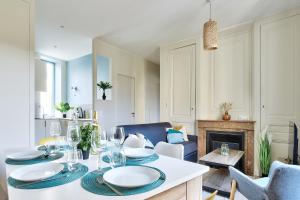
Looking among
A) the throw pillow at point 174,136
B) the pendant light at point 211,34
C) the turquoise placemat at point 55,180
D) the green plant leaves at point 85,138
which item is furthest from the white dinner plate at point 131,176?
the throw pillow at point 174,136

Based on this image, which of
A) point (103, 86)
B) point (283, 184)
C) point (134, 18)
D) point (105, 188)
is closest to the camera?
point (105, 188)

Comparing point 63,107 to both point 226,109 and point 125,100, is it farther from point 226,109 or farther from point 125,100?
point 226,109

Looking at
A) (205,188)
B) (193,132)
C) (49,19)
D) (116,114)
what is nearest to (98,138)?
(205,188)

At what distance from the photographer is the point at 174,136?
3838 millimetres

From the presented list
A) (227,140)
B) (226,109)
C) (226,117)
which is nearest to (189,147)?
(227,140)

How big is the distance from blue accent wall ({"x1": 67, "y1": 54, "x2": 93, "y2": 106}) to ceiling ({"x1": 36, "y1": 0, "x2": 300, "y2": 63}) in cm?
117

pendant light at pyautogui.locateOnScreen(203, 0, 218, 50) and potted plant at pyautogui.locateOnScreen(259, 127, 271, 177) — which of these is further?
potted plant at pyautogui.locateOnScreen(259, 127, 271, 177)

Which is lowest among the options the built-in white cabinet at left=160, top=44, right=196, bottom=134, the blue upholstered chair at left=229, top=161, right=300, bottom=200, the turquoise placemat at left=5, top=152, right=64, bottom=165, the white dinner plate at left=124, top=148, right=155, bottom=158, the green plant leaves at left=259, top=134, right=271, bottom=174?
the green plant leaves at left=259, top=134, right=271, bottom=174

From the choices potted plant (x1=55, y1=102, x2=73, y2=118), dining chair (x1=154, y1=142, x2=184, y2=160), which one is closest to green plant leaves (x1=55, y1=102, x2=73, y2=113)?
potted plant (x1=55, y1=102, x2=73, y2=118)

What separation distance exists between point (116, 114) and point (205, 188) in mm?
2902

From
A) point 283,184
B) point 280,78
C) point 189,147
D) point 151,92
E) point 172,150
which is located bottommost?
point 189,147

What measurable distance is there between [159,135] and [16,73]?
2.56m

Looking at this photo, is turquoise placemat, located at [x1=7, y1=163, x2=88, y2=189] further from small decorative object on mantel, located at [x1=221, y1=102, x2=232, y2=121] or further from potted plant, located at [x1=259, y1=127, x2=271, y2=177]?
small decorative object on mantel, located at [x1=221, y1=102, x2=232, y2=121]

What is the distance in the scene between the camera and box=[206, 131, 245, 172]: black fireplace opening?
142 inches
